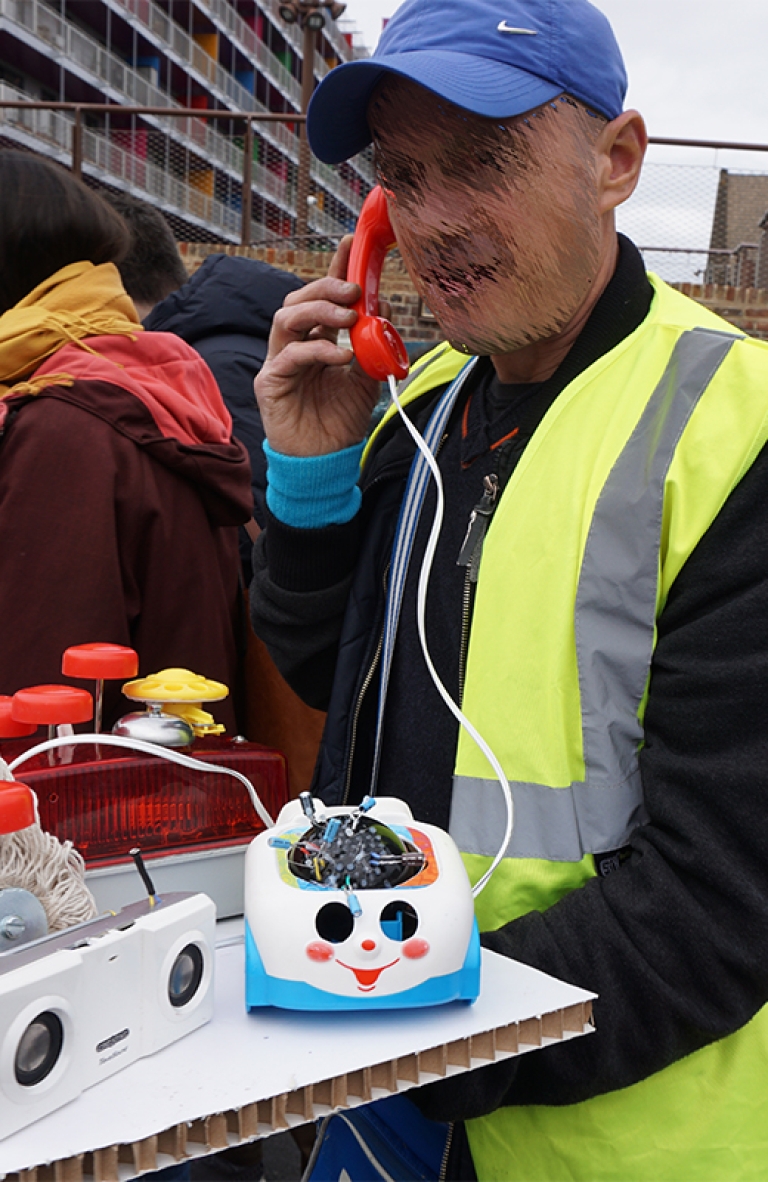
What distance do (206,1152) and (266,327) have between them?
2.42 metres

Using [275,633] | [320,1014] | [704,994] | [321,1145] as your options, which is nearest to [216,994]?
[320,1014]

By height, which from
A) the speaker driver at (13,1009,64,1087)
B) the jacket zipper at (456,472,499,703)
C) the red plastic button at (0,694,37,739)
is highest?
the jacket zipper at (456,472,499,703)

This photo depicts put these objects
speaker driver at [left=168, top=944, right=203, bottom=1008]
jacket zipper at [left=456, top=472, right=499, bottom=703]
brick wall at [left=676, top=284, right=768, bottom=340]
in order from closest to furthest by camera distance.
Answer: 1. speaker driver at [left=168, top=944, right=203, bottom=1008]
2. jacket zipper at [left=456, top=472, right=499, bottom=703]
3. brick wall at [left=676, top=284, right=768, bottom=340]

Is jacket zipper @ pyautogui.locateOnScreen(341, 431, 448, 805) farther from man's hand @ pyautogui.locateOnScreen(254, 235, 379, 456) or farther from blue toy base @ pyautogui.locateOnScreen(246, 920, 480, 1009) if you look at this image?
blue toy base @ pyautogui.locateOnScreen(246, 920, 480, 1009)

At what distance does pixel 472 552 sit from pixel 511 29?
543 millimetres

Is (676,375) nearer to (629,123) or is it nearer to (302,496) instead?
(629,123)

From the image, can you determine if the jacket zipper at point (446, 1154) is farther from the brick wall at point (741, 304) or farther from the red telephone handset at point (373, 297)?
the brick wall at point (741, 304)

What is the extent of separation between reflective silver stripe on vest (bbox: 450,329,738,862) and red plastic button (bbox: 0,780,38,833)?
1.51 feet

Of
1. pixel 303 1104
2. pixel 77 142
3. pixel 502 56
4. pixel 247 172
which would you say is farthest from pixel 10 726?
pixel 77 142

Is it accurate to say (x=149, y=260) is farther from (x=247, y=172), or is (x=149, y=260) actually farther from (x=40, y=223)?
(x=247, y=172)

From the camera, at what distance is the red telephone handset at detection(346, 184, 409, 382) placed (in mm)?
1259

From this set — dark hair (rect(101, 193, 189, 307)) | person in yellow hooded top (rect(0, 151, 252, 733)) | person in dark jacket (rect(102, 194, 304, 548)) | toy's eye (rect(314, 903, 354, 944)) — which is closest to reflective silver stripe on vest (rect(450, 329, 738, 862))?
toy's eye (rect(314, 903, 354, 944))

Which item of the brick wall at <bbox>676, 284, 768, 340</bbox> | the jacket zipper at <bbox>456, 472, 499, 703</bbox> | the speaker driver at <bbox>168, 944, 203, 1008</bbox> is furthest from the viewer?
the brick wall at <bbox>676, 284, 768, 340</bbox>

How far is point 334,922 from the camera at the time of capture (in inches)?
27.7
